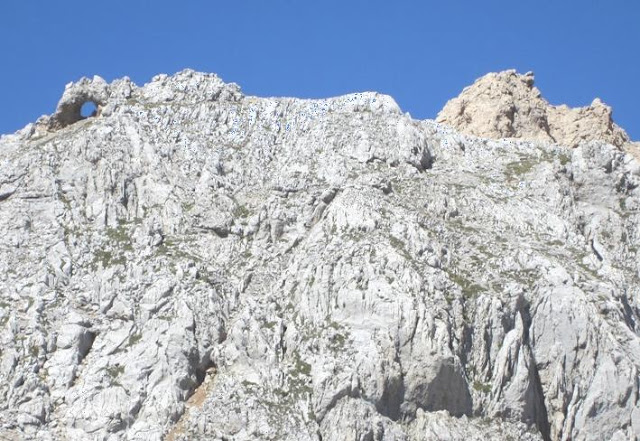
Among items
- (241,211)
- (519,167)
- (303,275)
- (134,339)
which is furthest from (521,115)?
(134,339)

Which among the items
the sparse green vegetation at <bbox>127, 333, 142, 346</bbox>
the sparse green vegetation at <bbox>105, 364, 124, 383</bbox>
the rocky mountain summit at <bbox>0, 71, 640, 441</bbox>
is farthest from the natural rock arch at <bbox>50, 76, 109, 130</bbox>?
the sparse green vegetation at <bbox>105, 364, 124, 383</bbox>

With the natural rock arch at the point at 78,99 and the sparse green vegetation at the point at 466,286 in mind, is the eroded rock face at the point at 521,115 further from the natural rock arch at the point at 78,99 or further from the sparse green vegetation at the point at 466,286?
the sparse green vegetation at the point at 466,286

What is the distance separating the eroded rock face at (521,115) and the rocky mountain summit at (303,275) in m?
13.7

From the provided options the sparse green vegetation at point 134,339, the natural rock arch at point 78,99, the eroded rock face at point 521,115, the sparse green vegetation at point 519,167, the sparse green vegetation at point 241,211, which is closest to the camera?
the sparse green vegetation at point 134,339

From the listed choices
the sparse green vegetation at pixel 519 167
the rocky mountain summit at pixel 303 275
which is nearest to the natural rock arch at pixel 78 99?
the rocky mountain summit at pixel 303 275

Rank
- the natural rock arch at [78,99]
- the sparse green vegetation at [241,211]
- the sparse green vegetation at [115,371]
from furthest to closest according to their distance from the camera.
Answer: the natural rock arch at [78,99] < the sparse green vegetation at [241,211] < the sparse green vegetation at [115,371]

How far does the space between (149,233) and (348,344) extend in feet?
60.7

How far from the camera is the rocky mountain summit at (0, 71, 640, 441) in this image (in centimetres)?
6638

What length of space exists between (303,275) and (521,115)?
4335 centimetres

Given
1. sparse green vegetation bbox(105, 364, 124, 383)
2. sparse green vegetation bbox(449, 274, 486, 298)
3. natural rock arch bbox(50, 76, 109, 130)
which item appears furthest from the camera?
natural rock arch bbox(50, 76, 109, 130)

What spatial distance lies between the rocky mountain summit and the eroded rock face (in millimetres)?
13715

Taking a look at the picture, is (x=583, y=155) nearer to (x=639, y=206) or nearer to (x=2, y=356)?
(x=639, y=206)

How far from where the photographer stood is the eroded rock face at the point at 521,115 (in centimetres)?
10762

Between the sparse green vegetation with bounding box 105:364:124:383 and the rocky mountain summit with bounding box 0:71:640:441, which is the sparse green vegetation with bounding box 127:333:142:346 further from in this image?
the sparse green vegetation with bounding box 105:364:124:383
